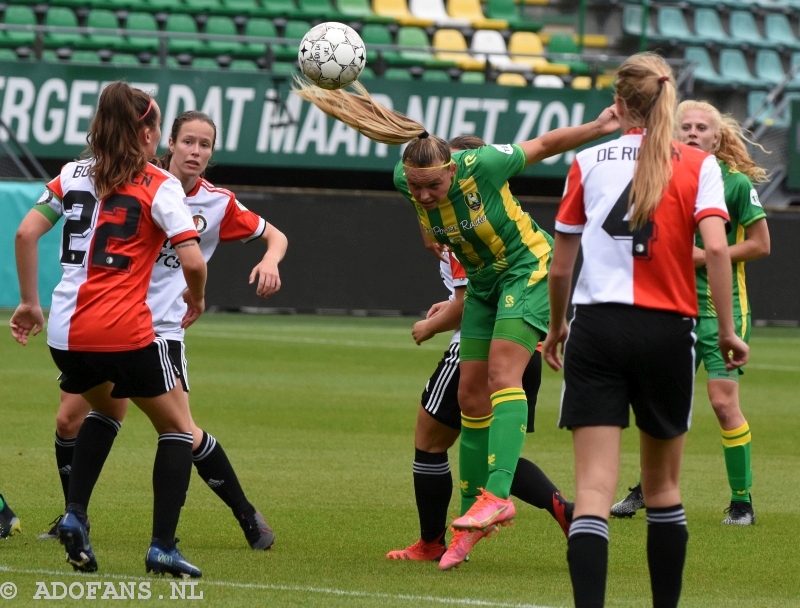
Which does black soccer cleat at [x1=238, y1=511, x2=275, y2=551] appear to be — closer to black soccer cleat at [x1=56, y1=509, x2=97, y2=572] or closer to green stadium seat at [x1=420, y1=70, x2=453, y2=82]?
black soccer cleat at [x1=56, y1=509, x2=97, y2=572]

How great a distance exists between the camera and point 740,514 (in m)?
6.48

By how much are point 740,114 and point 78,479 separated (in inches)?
801

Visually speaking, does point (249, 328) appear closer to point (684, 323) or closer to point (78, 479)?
point (78, 479)

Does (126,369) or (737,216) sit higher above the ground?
(737,216)

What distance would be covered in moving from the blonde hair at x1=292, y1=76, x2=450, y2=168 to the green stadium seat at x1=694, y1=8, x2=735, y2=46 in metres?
20.2

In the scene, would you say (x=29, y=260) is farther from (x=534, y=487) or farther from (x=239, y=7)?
(x=239, y=7)

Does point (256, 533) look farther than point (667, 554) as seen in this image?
Yes

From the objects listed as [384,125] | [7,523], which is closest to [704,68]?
[384,125]

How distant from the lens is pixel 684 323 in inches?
154

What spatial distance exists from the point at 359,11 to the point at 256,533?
721 inches

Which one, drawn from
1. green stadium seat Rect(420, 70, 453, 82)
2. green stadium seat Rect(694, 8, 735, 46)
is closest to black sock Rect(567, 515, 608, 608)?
green stadium seat Rect(420, 70, 453, 82)

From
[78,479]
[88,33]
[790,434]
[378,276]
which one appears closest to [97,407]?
[78,479]

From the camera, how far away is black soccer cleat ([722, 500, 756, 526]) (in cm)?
644

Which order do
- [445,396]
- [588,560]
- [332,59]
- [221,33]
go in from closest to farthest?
[588,560]
[445,396]
[332,59]
[221,33]
